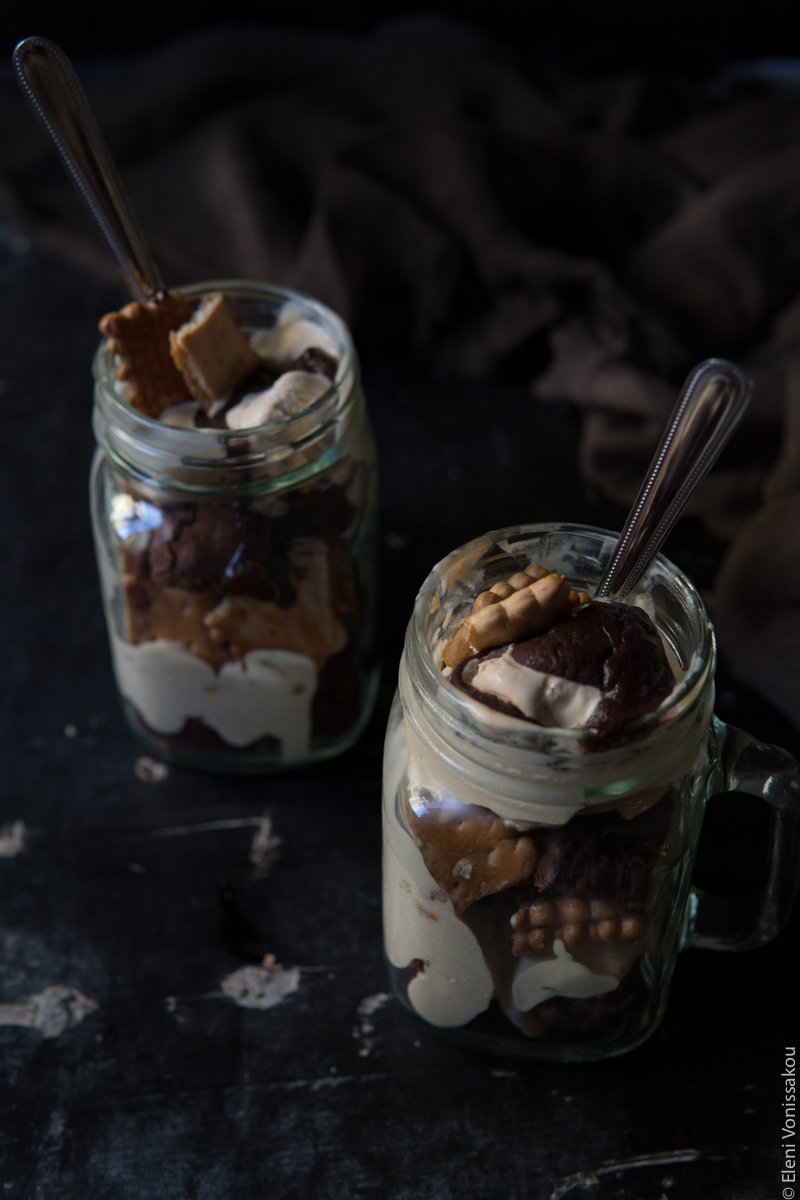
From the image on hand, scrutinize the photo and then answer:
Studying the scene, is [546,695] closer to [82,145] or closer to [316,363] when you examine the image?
[316,363]

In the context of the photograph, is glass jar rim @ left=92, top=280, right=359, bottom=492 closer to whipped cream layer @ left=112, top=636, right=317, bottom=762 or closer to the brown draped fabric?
whipped cream layer @ left=112, top=636, right=317, bottom=762

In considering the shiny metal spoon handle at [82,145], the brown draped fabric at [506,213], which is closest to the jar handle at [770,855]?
the brown draped fabric at [506,213]

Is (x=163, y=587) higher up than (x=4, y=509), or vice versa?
(x=163, y=587)

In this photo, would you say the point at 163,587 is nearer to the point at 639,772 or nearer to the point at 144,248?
the point at 144,248

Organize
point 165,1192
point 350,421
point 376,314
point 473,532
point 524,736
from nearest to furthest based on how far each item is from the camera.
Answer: point 524,736, point 165,1192, point 350,421, point 473,532, point 376,314

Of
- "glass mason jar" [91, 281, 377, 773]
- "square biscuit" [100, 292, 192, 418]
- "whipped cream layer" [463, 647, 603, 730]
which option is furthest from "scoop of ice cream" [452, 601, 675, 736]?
"square biscuit" [100, 292, 192, 418]

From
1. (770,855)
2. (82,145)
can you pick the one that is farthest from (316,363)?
(770,855)

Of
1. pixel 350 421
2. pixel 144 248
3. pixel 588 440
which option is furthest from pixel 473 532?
pixel 144 248
